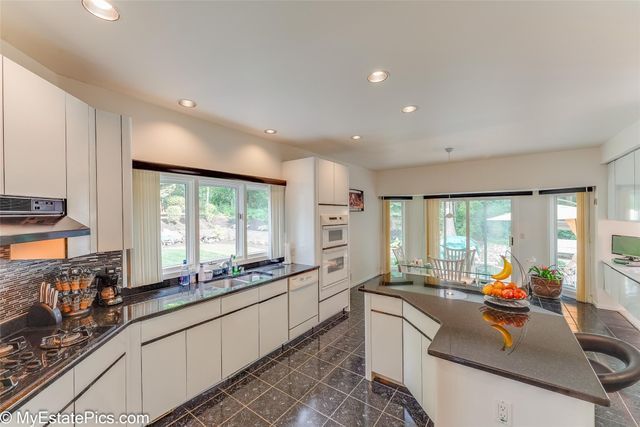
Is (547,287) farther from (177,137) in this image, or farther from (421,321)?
(177,137)

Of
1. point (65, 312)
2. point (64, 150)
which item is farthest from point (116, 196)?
point (65, 312)

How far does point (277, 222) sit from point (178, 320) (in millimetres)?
1847

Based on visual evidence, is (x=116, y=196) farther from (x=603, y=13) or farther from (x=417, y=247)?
(x=417, y=247)

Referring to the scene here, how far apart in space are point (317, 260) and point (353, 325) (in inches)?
40.7

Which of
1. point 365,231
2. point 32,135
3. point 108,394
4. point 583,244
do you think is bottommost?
point 108,394

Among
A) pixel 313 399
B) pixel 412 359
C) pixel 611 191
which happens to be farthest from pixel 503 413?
pixel 611 191

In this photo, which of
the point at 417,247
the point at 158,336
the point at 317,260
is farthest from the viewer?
the point at 417,247

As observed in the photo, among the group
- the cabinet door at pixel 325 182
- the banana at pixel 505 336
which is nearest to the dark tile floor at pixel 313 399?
the banana at pixel 505 336

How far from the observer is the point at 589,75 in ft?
6.27

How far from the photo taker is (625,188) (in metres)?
3.32

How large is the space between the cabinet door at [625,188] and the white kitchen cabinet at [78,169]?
539 centimetres

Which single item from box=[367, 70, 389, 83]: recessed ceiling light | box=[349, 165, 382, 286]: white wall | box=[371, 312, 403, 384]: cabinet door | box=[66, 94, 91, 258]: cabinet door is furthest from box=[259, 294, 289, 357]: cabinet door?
box=[349, 165, 382, 286]: white wall

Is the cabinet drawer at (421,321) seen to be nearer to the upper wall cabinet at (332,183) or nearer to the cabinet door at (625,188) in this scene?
the upper wall cabinet at (332,183)

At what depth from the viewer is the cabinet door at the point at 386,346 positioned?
7.09 ft
